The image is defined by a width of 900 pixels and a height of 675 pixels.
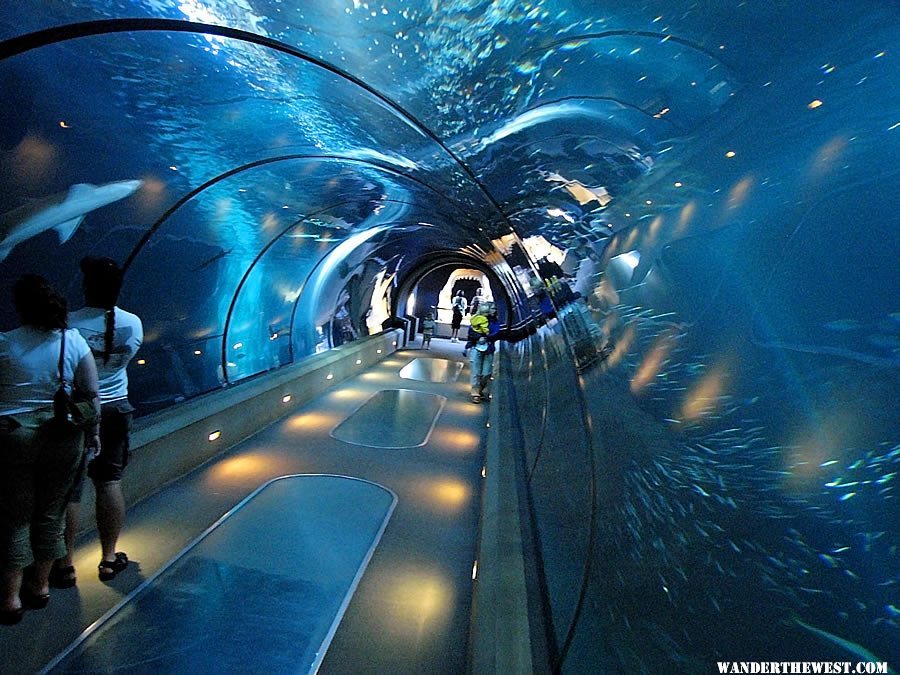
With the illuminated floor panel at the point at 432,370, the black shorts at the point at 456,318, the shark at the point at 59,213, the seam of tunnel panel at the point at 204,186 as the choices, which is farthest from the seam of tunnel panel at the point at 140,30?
the black shorts at the point at 456,318

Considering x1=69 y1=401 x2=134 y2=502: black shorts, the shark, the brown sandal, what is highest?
the shark

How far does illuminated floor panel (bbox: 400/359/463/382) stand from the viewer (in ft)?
42.3

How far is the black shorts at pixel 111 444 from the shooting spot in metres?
3.25

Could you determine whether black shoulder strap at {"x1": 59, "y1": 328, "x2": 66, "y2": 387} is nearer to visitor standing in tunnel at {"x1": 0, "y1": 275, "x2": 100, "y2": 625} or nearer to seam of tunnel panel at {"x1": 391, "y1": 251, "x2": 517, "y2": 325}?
visitor standing in tunnel at {"x1": 0, "y1": 275, "x2": 100, "y2": 625}

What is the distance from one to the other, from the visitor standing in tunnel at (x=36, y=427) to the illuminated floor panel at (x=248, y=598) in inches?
26.4

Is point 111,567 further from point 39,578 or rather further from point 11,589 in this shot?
point 11,589

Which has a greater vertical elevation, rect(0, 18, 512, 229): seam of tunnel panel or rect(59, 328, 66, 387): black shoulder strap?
rect(0, 18, 512, 229): seam of tunnel panel

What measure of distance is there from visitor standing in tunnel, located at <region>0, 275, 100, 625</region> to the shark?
180 centimetres

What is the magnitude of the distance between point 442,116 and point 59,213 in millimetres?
3561

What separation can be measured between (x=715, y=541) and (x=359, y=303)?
14.0m

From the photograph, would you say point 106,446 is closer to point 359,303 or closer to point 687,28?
point 687,28

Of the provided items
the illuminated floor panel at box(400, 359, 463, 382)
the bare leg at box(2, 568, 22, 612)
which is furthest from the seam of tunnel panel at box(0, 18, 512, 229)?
the illuminated floor panel at box(400, 359, 463, 382)

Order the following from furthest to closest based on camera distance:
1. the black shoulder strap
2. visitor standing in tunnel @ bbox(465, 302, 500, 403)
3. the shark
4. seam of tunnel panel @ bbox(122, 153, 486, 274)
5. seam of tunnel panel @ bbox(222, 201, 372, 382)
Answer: visitor standing in tunnel @ bbox(465, 302, 500, 403) < seam of tunnel panel @ bbox(222, 201, 372, 382) < seam of tunnel panel @ bbox(122, 153, 486, 274) < the shark < the black shoulder strap

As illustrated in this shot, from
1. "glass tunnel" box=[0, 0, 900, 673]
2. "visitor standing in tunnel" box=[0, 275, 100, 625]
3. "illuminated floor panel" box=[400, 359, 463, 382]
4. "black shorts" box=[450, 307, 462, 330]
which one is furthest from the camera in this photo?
"black shorts" box=[450, 307, 462, 330]
